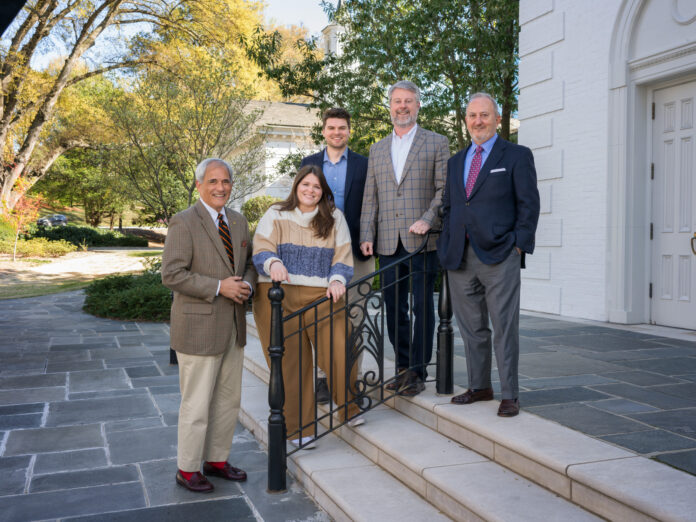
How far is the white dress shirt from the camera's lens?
13.4 feet

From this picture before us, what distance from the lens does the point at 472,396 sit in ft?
12.5

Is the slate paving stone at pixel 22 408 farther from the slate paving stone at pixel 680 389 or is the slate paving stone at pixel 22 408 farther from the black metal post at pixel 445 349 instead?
the slate paving stone at pixel 680 389

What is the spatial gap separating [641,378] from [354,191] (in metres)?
2.40

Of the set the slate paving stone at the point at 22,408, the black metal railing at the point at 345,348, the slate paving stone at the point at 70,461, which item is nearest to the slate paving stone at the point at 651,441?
the black metal railing at the point at 345,348

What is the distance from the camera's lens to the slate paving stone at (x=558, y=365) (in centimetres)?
458

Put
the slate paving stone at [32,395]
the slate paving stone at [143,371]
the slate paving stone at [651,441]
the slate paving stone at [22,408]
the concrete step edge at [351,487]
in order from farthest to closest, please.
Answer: the slate paving stone at [143,371], the slate paving stone at [32,395], the slate paving stone at [22,408], the concrete step edge at [351,487], the slate paving stone at [651,441]

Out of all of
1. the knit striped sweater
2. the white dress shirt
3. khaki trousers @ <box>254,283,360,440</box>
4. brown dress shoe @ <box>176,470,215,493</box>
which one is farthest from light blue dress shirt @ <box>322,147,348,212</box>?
brown dress shoe @ <box>176,470,215,493</box>

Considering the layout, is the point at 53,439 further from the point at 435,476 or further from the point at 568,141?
the point at 568,141

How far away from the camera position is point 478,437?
11.0 feet

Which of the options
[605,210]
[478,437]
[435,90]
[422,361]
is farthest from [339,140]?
[435,90]

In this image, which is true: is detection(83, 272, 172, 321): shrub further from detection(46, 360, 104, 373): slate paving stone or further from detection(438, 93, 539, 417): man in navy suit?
A: detection(438, 93, 539, 417): man in navy suit

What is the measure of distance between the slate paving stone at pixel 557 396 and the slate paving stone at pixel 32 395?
4.09 metres

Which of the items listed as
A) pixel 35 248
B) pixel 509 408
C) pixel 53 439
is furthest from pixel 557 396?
pixel 35 248

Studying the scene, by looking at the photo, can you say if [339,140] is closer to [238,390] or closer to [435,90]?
[238,390]
